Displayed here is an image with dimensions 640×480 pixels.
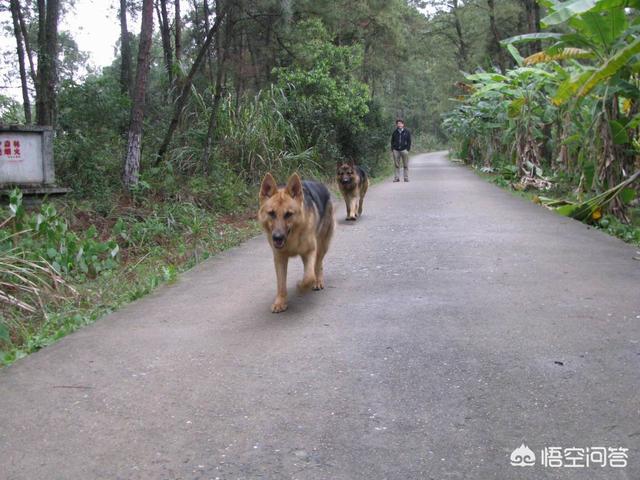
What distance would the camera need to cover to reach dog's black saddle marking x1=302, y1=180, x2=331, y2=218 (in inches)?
252

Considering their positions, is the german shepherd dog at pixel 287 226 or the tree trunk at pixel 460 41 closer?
the german shepherd dog at pixel 287 226

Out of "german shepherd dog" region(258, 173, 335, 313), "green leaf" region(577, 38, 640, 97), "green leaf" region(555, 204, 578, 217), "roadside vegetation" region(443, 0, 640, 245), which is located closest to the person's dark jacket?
"roadside vegetation" region(443, 0, 640, 245)

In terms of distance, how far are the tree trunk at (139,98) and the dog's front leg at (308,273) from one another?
20.4 feet

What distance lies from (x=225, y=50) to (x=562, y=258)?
8.50 meters

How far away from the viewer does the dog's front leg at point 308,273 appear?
601 centimetres

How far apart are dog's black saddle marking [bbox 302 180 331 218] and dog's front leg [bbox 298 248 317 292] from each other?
48 cm

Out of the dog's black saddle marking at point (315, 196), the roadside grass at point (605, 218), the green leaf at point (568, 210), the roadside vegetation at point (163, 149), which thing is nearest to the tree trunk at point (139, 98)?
the roadside vegetation at point (163, 149)

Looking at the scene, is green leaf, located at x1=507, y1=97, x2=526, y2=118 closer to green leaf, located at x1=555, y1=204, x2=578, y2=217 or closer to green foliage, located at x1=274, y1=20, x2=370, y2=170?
green foliage, located at x1=274, y1=20, x2=370, y2=170

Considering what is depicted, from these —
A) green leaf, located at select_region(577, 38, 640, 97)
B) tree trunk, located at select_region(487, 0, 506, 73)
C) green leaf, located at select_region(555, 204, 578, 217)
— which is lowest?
green leaf, located at select_region(555, 204, 578, 217)

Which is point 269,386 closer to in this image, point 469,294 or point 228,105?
point 469,294

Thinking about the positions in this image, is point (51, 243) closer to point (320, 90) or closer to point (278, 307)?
point (278, 307)

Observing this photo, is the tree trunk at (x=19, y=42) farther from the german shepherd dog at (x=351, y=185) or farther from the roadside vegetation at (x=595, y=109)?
the roadside vegetation at (x=595, y=109)

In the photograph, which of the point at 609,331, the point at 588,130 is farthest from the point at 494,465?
the point at 588,130

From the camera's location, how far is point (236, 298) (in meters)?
6.65
